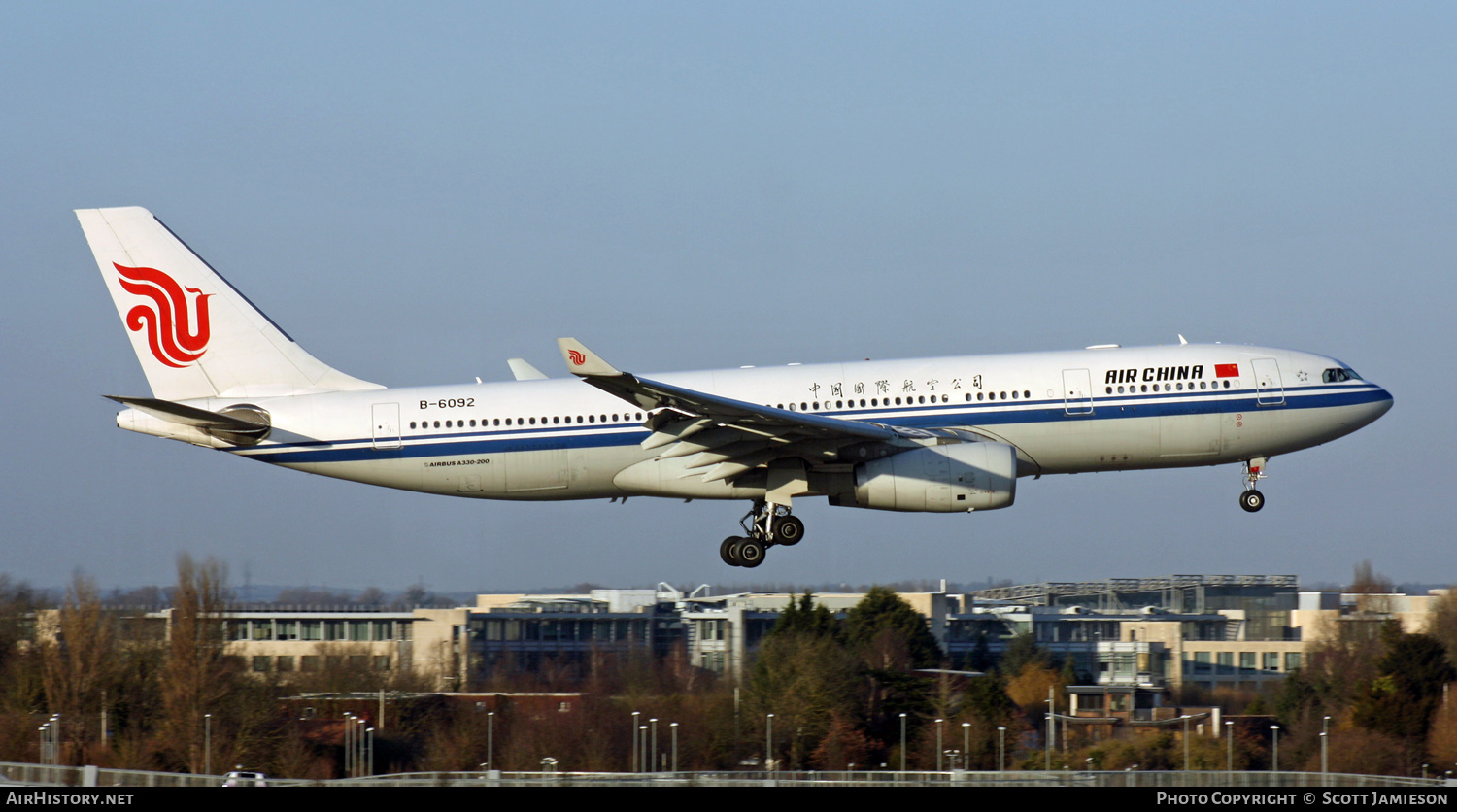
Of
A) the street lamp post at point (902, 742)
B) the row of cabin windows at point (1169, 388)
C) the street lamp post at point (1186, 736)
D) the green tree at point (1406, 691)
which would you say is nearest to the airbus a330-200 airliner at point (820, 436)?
the row of cabin windows at point (1169, 388)

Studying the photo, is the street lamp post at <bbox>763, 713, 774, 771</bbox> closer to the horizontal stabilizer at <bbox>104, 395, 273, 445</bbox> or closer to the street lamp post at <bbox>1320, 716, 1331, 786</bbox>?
the street lamp post at <bbox>1320, 716, 1331, 786</bbox>

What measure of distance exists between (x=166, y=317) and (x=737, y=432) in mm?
14345

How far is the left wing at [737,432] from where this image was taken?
27.9 meters

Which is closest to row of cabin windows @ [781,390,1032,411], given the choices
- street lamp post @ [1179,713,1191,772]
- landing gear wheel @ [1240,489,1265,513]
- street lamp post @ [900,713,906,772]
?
landing gear wheel @ [1240,489,1265,513]

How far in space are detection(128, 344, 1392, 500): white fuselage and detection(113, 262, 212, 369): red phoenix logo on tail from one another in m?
1.78

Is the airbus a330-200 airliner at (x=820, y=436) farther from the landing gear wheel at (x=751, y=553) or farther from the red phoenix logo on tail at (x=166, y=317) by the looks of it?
the red phoenix logo on tail at (x=166, y=317)

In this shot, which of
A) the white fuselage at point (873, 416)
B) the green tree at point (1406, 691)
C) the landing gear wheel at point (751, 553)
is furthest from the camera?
the green tree at point (1406, 691)

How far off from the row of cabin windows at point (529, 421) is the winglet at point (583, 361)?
196 inches

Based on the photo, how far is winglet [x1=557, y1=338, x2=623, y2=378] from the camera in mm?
26219

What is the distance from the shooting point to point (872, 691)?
5403 cm

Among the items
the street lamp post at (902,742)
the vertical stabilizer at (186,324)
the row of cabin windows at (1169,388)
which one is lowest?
the street lamp post at (902,742)
